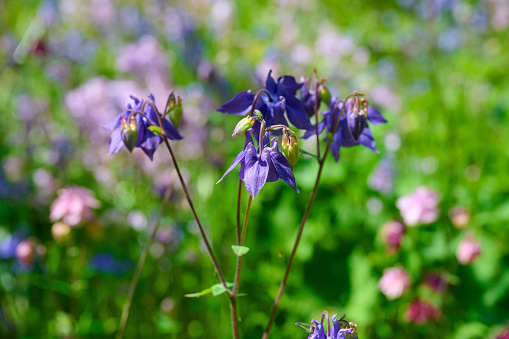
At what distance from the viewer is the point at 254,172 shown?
3.46ft

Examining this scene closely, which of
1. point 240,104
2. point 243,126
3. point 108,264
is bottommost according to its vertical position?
point 108,264

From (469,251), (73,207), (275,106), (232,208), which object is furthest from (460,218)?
(73,207)

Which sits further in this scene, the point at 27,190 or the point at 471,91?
the point at 471,91

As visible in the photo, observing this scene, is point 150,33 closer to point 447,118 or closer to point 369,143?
point 447,118

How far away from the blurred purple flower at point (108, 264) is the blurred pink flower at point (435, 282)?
1303 millimetres

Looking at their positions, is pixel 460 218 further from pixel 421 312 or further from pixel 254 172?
pixel 254 172

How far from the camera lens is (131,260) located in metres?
2.39

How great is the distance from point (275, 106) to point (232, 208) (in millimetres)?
1262

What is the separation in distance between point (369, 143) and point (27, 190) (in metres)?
2.10

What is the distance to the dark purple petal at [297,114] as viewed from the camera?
Answer: 123 centimetres

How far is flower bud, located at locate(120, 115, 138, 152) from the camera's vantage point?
121 centimetres

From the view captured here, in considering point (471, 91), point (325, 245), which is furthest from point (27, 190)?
point (471, 91)

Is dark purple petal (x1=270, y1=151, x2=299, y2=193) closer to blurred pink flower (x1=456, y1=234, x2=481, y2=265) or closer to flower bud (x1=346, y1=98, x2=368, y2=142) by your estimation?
flower bud (x1=346, y1=98, x2=368, y2=142)

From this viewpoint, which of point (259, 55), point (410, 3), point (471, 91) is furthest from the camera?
point (259, 55)
